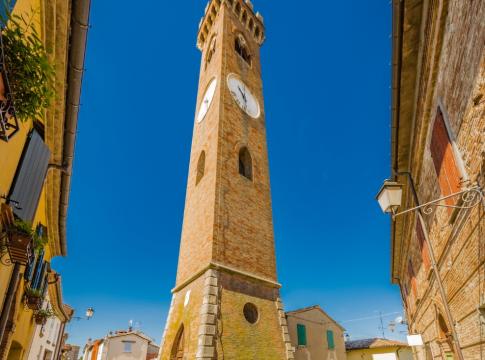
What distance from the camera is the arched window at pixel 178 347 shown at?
31.4ft

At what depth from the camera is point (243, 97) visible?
51.9 feet

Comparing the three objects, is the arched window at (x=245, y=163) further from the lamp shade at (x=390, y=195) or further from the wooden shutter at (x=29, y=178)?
the lamp shade at (x=390, y=195)

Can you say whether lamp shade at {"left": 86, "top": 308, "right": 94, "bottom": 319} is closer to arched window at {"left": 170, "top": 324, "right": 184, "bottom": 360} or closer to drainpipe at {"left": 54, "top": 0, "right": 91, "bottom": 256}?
arched window at {"left": 170, "top": 324, "right": 184, "bottom": 360}

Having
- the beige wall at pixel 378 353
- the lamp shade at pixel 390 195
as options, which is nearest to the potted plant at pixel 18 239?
the lamp shade at pixel 390 195

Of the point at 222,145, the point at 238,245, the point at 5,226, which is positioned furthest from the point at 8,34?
the point at 222,145

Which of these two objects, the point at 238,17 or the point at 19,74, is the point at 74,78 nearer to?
the point at 19,74

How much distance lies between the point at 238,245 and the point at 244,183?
2792 mm

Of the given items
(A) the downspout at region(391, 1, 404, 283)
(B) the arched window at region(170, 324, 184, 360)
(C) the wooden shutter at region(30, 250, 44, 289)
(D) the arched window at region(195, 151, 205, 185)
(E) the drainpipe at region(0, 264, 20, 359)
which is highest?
(D) the arched window at region(195, 151, 205, 185)

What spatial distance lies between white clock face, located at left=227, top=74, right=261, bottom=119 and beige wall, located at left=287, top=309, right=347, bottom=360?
436 inches

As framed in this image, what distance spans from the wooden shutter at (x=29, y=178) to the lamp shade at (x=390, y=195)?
5.59 meters

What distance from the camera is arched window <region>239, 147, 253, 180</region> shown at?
13705 millimetres

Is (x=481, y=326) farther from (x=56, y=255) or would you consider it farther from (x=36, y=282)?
(x=56, y=255)

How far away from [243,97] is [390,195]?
11985 millimetres

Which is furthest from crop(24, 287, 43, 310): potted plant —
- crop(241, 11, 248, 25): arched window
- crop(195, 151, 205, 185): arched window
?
crop(241, 11, 248, 25): arched window
